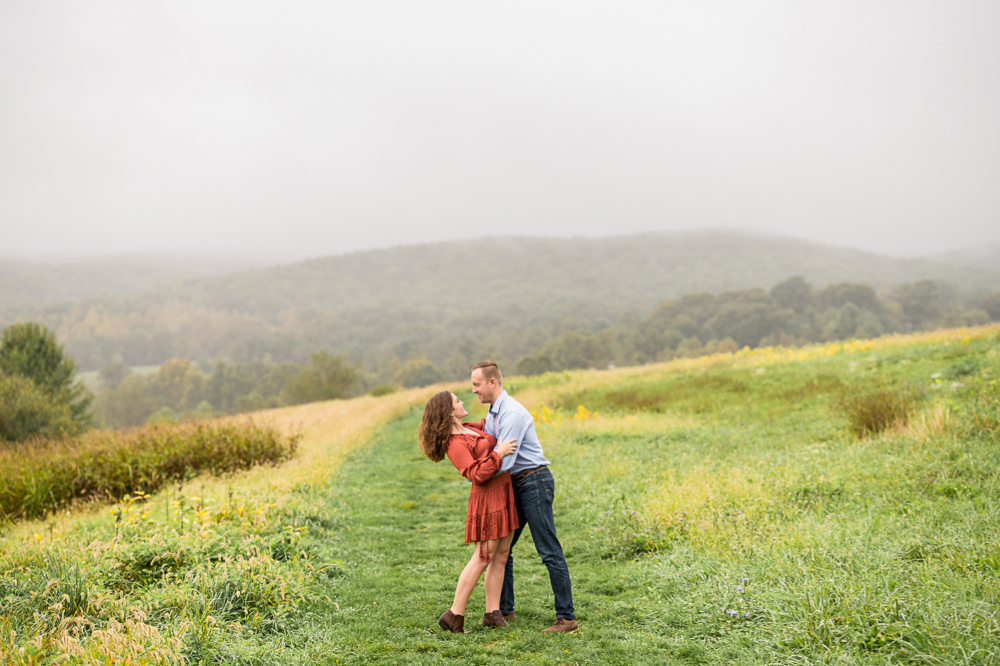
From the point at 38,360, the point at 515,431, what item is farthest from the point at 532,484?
the point at 38,360

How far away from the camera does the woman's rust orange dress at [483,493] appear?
15.5 ft

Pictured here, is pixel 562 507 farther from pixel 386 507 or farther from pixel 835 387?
pixel 835 387

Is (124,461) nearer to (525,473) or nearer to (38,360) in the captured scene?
(525,473)

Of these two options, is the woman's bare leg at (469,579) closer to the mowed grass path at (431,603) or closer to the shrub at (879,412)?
the mowed grass path at (431,603)

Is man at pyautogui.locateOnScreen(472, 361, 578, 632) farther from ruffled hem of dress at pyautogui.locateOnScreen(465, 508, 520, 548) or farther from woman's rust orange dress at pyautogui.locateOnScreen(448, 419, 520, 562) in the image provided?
ruffled hem of dress at pyautogui.locateOnScreen(465, 508, 520, 548)

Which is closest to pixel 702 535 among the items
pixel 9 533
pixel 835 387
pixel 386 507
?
pixel 386 507

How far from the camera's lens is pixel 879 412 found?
35.4 feet

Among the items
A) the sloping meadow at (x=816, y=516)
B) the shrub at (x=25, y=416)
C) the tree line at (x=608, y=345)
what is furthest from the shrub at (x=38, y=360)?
the tree line at (x=608, y=345)

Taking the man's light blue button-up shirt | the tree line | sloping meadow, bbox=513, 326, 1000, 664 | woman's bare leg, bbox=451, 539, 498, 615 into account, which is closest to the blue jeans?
the man's light blue button-up shirt

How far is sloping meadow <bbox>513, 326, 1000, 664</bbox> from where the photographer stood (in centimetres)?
395

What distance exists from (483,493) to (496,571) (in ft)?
2.52

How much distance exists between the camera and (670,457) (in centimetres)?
1083

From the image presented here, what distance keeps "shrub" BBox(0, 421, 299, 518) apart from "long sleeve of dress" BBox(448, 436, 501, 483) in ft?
28.3

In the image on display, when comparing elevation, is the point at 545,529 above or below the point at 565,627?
above
